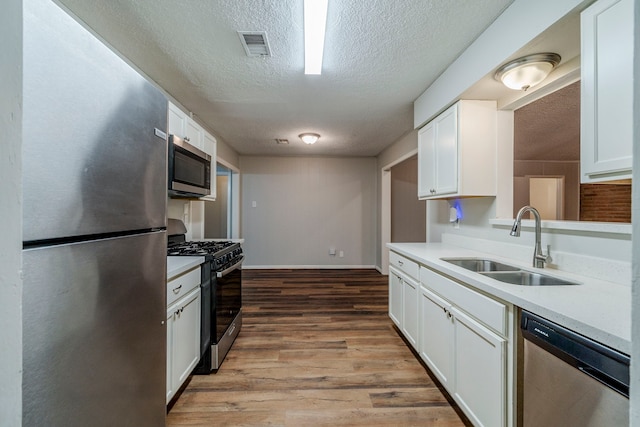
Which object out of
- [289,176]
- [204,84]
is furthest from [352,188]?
[204,84]

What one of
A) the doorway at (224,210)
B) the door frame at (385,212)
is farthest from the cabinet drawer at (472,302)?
the doorway at (224,210)

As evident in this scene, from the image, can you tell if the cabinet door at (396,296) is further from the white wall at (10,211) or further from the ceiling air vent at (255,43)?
the white wall at (10,211)

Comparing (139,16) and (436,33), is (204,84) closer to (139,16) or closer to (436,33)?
(139,16)

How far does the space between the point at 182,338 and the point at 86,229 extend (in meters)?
1.23

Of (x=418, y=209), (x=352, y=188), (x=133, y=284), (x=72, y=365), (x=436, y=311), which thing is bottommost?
(x=436, y=311)

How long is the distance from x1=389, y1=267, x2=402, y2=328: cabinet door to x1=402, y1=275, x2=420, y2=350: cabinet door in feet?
0.34

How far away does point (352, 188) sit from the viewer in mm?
5641

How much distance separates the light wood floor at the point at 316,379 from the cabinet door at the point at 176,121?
192 centimetres

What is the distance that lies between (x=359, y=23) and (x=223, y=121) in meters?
2.33

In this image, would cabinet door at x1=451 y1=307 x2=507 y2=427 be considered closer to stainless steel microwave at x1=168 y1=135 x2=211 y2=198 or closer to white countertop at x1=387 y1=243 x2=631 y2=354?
white countertop at x1=387 y1=243 x2=631 y2=354

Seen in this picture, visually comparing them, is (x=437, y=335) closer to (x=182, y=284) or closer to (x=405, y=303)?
(x=405, y=303)

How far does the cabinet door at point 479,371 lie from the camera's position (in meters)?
1.21

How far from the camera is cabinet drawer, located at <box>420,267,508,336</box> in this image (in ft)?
4.00

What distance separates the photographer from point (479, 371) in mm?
1355
